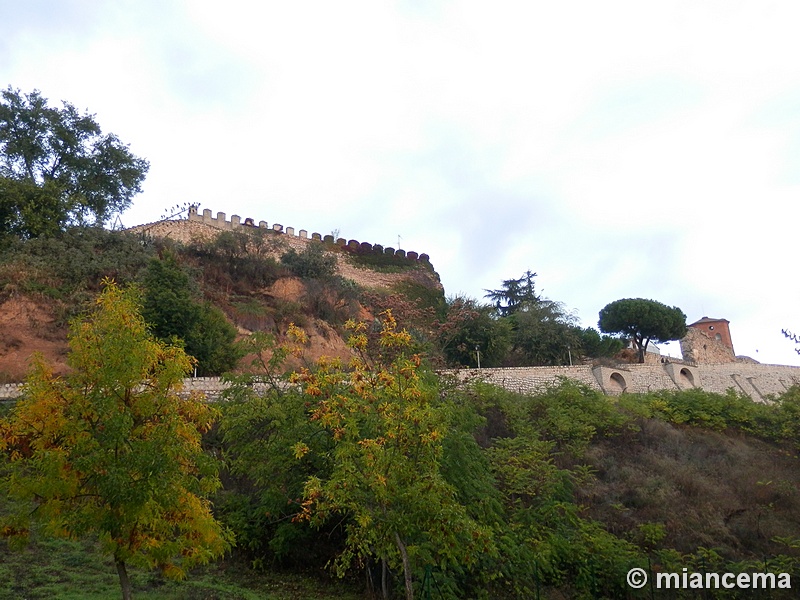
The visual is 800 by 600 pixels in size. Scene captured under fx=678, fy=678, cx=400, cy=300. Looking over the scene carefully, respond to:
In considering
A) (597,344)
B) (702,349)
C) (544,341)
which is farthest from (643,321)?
(544,341)

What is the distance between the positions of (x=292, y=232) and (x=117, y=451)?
33.2 metres

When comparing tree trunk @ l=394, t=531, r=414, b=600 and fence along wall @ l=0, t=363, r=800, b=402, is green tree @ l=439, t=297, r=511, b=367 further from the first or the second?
tree trunk @ l=394, t=531, r=414, b=600

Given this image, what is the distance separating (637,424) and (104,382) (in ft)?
49.7

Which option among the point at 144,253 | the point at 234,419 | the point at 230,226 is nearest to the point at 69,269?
the point at 144,253

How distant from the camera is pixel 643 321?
41.5 meters

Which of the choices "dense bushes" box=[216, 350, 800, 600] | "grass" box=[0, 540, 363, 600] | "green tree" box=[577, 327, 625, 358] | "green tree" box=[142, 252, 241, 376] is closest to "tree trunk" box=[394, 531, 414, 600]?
"dense bushes" box=[216, 350, 800, 600]

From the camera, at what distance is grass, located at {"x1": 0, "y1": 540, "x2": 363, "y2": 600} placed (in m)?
9.33

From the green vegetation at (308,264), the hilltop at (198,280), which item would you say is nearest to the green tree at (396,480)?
the hilltop at (198,280)

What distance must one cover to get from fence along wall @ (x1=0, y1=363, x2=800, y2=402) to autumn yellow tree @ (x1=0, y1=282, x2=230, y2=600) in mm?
10289

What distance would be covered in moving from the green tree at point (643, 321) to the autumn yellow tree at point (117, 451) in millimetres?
36966

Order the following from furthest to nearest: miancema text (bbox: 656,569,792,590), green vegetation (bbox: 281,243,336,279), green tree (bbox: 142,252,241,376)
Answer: green vegetation (bbox: 281,243,336,279), green tree (bbox: 142,252,241,376), miancema text (bbox: 656,569,792,590)

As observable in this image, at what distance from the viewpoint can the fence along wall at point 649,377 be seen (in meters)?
24.2

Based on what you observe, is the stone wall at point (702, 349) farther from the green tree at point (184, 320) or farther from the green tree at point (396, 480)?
the green tree at point (396, 480)

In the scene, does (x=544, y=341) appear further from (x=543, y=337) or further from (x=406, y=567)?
(x=406, y=567)
